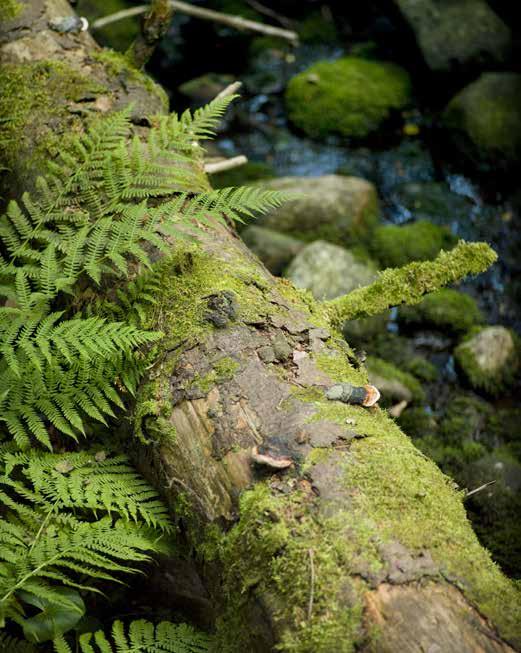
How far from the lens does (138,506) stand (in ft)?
8.74

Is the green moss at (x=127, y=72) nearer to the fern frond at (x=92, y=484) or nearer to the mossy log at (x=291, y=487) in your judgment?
the mossy log at (x=291, y=487)

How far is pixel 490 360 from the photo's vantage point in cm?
562

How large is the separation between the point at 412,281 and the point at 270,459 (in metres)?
1.45

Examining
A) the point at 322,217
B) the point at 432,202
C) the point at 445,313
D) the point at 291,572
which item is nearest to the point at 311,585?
the point at 291,572

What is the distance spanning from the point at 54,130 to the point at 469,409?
13.3 feet

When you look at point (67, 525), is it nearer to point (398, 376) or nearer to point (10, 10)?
point (398, 376)

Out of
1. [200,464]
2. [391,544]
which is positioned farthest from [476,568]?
[200,464]

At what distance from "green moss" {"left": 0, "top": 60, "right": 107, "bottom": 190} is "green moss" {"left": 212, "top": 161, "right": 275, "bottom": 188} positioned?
3.49 metres

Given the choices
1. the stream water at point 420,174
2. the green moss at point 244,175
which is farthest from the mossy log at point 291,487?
the green moss at point 244,175

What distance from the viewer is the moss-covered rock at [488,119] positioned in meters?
7.57

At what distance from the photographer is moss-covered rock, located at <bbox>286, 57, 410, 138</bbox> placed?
8.38 metres

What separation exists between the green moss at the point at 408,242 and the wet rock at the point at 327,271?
442 mm

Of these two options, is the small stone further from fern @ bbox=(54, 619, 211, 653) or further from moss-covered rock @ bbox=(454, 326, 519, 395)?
moss-covered rock @ bbox=(454, 326, 519, 395)

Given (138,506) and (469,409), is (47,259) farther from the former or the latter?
(469,409)
